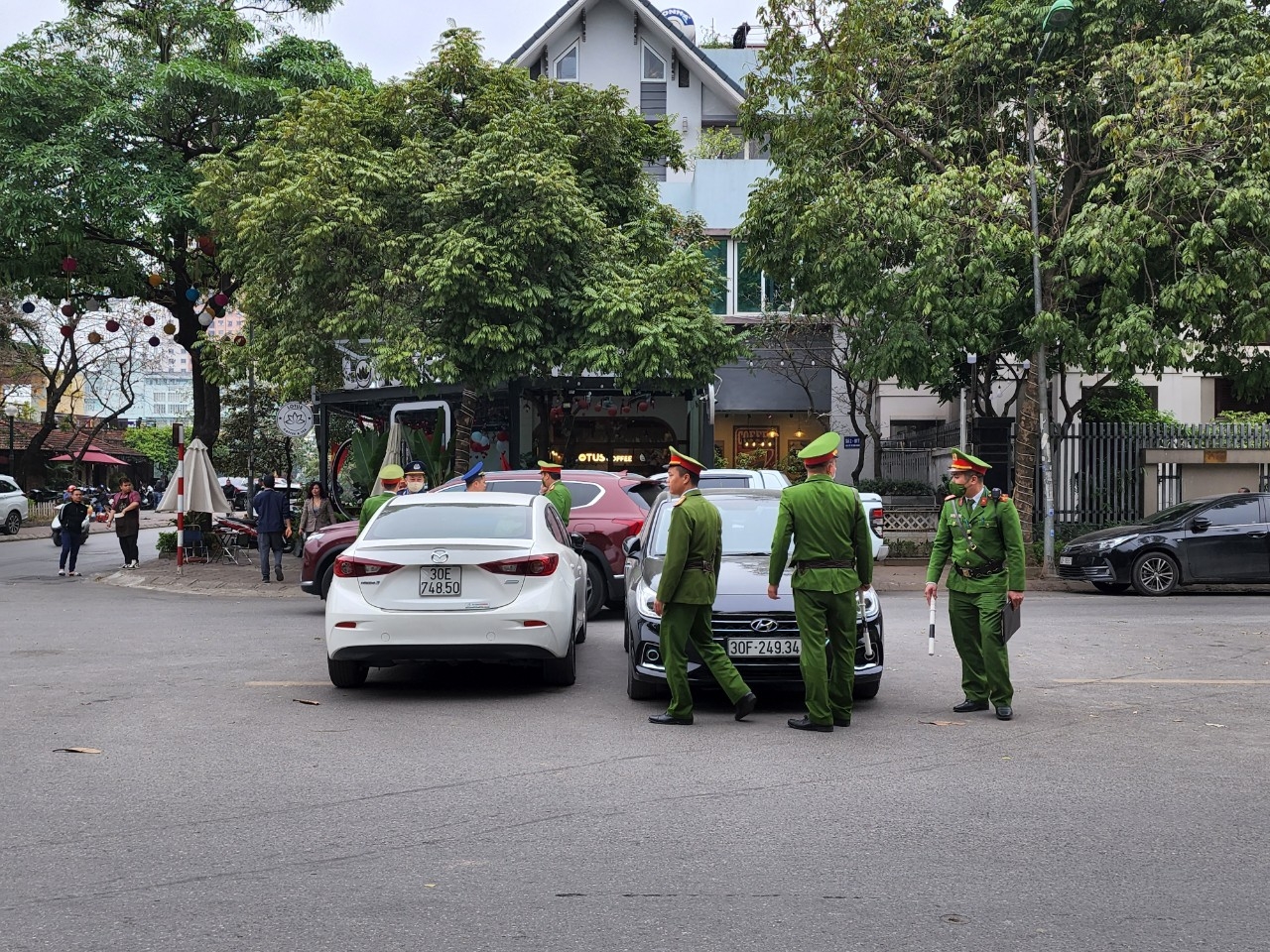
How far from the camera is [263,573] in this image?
66.3ft

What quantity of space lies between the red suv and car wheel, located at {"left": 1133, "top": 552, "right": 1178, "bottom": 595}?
25.5ft

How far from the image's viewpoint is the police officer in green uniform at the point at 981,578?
26.8ft

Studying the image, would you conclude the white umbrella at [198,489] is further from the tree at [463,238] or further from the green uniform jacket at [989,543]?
the green uniform jacket at [989,543]

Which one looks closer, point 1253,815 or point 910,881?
point 910,881

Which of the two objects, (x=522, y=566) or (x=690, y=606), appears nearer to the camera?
(x=690, y=606)

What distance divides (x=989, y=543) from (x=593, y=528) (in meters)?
6.45

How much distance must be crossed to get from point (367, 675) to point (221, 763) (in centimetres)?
320

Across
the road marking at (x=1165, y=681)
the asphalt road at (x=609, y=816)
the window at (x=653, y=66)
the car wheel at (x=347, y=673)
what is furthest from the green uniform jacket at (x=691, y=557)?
the window at (x=653, y=66)

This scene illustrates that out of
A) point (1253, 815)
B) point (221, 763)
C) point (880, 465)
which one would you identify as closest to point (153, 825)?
point (221, 763)

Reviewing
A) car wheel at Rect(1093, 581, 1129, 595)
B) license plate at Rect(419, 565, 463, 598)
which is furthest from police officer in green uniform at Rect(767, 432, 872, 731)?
car wheel at Rect(1093, 581, 1129, 595)

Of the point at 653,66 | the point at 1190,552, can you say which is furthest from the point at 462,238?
the point at 653,66

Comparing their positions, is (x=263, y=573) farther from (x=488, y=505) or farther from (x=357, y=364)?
(x=488, y=505)

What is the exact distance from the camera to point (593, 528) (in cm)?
1409

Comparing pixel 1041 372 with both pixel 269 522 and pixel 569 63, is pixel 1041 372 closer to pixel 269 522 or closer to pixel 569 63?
pixel 269 522
